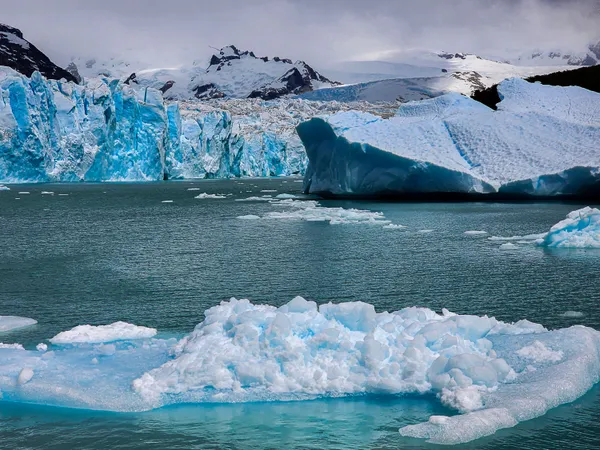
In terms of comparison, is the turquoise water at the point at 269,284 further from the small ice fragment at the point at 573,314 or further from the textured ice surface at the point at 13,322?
the textured ice surface at the point at 13,322

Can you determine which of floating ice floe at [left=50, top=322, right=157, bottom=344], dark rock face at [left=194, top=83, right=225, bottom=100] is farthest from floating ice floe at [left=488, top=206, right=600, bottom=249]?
dark rock face at [left=194, top=83, right=225, bottom=100]

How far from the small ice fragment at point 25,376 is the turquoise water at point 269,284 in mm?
268

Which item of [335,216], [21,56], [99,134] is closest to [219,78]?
[21,56]

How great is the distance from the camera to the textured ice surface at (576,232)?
1560cm

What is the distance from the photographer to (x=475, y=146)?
26688 mm

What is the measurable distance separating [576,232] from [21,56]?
425 ft

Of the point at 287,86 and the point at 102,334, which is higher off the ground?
the point at 287,86

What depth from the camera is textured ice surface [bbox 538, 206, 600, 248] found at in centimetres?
→ 1560

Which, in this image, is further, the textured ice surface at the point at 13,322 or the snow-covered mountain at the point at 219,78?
the snow-covered mountain at the point at 219,78

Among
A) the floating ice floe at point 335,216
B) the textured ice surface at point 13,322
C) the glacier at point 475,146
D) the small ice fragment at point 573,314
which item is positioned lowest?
the textured ice surface at point 13,322

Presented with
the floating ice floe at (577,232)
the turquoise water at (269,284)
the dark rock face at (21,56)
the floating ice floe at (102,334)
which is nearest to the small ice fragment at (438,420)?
the turquoise water at (269,284)

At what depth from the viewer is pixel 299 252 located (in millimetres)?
15578

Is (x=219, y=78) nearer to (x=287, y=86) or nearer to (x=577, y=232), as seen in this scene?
(x=287, y=86)

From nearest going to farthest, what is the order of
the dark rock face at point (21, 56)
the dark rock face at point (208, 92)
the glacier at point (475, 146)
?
the glacier at point (475, 146)
the dark rock face at point (21, 56)
the dark rock face at point (208, 92)
